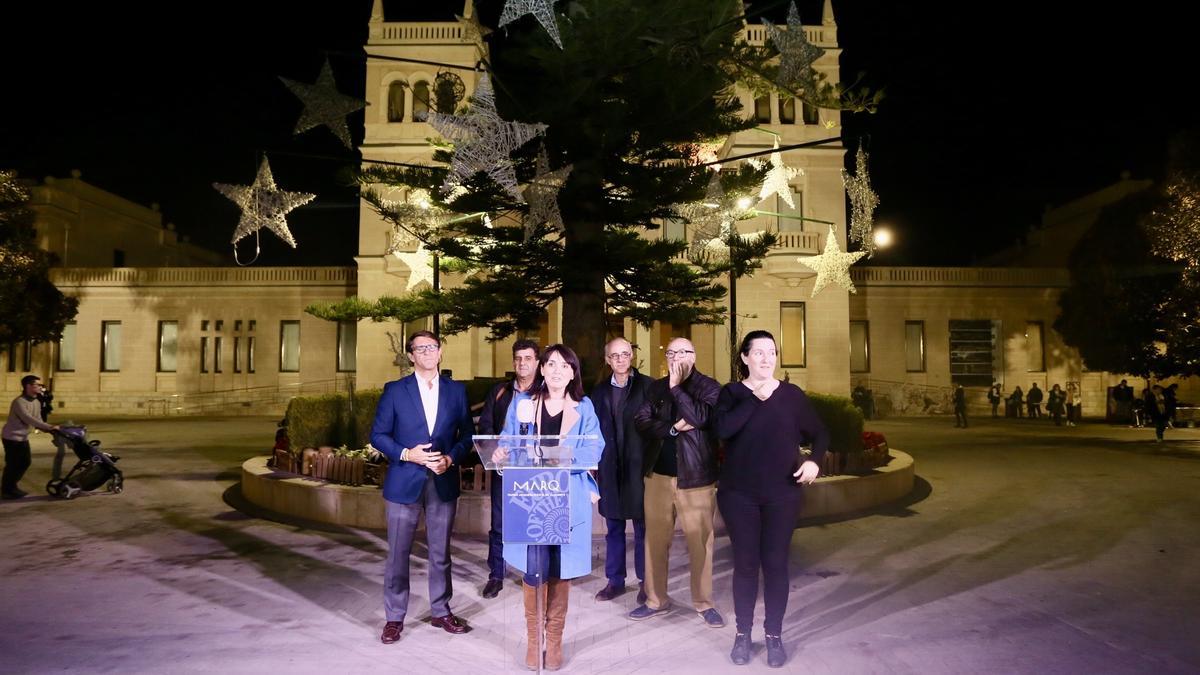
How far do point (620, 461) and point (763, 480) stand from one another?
1362mm

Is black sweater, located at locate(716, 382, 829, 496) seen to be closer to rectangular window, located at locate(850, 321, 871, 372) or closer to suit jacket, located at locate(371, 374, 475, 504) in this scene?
suit jacket, located at locate(371, 374, 475, 504)

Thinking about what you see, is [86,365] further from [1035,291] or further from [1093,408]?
[1093,408]

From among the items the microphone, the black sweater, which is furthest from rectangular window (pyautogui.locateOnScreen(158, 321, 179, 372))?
the black sweater

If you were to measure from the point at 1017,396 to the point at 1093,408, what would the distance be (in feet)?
16.7

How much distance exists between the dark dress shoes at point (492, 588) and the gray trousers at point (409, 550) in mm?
743

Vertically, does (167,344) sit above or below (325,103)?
below

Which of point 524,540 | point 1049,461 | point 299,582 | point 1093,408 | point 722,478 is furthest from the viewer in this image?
point 1093,408

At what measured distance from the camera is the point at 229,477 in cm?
1141

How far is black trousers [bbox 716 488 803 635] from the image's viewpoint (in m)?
3.97

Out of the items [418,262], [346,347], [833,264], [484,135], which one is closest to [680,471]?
[484,135]

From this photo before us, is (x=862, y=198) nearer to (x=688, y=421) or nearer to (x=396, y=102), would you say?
(x=688, y=421)

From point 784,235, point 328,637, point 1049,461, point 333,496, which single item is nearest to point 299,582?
point 328,637

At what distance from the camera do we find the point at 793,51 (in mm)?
7289

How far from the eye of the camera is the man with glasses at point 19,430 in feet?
30.3
